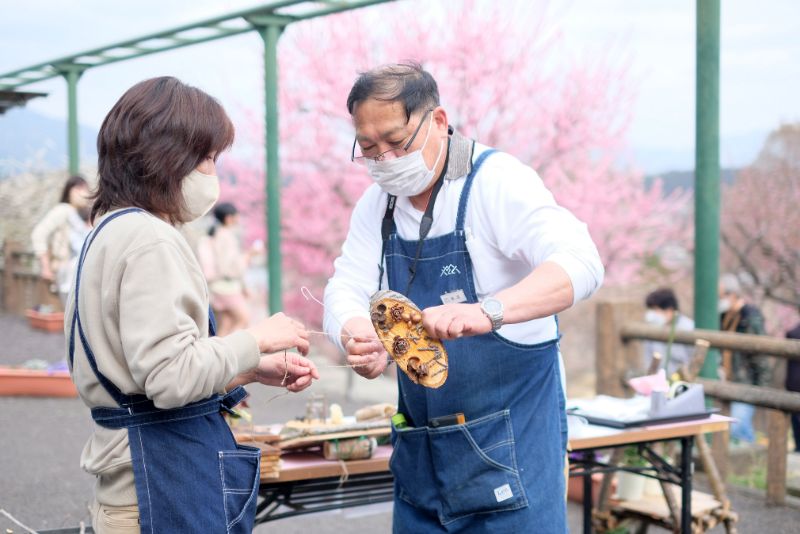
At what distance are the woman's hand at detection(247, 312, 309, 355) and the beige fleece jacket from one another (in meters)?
0.06

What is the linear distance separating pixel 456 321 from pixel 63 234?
27.1ft

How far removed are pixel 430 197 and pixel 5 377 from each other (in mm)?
7001

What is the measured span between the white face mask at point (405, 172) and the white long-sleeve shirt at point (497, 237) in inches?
2.8

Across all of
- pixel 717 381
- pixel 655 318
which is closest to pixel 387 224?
pixel 717 381

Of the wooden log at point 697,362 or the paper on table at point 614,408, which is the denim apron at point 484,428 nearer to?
the paper on table at point 614,408

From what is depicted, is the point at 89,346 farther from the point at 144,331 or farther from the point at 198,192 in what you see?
the point at 198,192

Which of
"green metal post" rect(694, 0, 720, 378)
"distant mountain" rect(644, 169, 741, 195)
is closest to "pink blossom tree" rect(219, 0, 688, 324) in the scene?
"distant mountain" rect(644, 169, 741, 195)

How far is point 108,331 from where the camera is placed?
201cm

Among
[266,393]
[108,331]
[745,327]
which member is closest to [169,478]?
[108,331]

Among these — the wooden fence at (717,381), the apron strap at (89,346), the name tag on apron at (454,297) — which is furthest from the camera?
the wooden fence at (717,381)

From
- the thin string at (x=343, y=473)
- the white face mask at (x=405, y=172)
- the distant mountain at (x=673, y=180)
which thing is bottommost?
the thin string at (x=343, y=473)

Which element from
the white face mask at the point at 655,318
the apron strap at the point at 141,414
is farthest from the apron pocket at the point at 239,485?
the white face mask at the point at 655,318

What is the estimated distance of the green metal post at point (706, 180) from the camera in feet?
19.2

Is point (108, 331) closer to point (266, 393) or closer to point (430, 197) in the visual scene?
point (430, 197)
